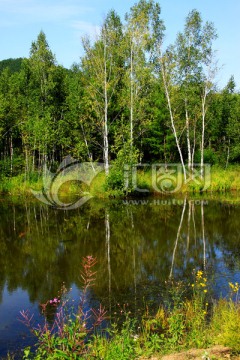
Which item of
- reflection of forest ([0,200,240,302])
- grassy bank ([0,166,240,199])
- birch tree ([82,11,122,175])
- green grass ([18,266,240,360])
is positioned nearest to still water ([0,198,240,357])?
reflection of forest ([0,200,240,302])

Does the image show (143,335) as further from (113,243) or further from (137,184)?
(137,184)

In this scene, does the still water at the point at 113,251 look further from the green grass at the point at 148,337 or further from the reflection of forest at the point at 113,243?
the green grass at the point at 148,337

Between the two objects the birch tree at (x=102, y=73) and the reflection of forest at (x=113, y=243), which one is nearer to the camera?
the reflection of forest at (x=113, y=243)

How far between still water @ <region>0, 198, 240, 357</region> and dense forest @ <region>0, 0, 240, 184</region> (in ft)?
22.0

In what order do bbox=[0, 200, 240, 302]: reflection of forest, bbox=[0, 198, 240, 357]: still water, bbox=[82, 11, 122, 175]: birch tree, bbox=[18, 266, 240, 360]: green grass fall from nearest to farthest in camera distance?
A: bbox=[18, 266, 240, 360]: green grass
bbox=[0, 198, 240, 357]: still water
bbox=[0, 200, 240, 302]: reflection of forest
bbox=[82, 11, 122, 175]: birch tree

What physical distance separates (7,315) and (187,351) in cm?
493

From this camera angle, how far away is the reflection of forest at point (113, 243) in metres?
11.6

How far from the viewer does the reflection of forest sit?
38.0 ft

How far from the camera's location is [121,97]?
98.6ft

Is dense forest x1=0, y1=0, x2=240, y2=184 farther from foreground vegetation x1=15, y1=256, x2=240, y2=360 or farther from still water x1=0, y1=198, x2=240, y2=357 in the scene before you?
foreground vegetation x1=15, y1=256, x2=240, y2=360

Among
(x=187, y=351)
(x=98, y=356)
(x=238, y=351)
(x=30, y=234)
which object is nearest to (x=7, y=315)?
(x=98, y=356)

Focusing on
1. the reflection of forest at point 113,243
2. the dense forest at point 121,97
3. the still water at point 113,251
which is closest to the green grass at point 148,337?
the still water at point 113,251

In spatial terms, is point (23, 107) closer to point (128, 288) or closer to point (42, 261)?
point (42, 261)

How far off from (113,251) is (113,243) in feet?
3.66
